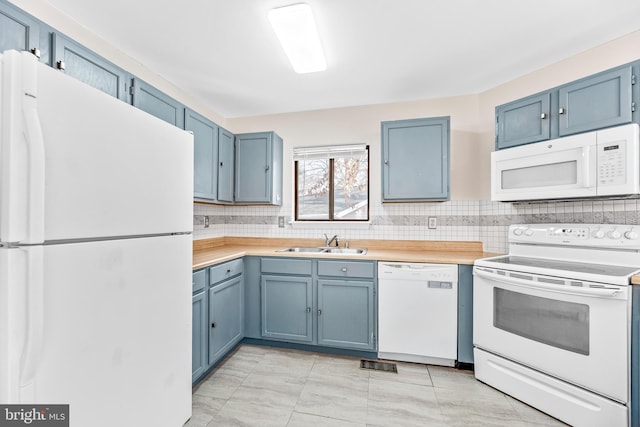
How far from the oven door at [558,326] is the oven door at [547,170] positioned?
651mm

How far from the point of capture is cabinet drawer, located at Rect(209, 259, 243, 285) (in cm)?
215

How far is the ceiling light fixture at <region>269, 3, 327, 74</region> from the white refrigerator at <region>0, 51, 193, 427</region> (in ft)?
2.98

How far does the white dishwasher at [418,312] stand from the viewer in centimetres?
227

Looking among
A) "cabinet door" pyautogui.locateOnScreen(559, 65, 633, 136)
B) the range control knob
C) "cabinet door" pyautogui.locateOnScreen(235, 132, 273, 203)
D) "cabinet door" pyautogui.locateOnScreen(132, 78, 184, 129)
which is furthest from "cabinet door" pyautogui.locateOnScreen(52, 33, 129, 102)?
the range control knob

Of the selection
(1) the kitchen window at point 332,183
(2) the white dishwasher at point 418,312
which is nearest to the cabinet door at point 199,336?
(2) the white dishwasher at point 418,312

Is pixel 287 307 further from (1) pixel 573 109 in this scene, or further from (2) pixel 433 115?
(1) pixel 573 109

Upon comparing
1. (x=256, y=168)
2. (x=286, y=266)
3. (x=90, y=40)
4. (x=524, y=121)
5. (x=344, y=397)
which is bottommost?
(x=344, y=397)

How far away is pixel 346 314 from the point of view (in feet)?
8.11

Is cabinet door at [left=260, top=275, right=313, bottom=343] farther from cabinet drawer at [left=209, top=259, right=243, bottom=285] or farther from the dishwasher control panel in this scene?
the dishwasher control panel

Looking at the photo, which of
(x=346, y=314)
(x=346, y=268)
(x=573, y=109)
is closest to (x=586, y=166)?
(x=573, y=109)

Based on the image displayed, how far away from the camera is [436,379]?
7.01 ft

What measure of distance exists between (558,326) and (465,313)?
0.61m

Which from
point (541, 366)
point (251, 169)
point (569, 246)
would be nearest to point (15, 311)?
point (251, 169)

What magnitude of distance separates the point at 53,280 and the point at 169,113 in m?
1.54
